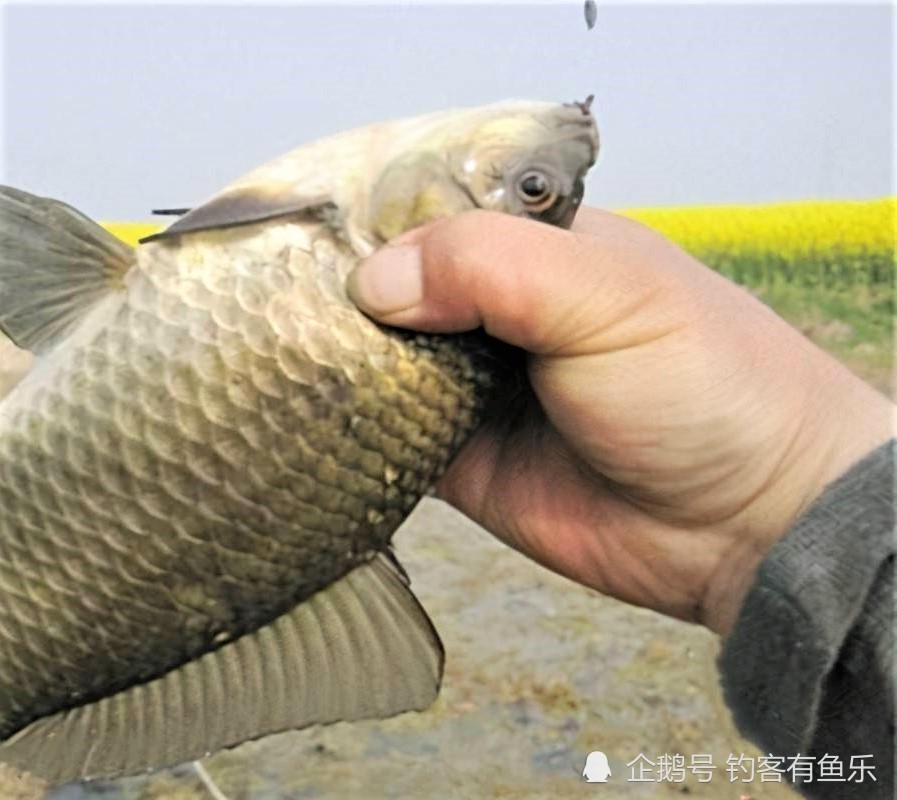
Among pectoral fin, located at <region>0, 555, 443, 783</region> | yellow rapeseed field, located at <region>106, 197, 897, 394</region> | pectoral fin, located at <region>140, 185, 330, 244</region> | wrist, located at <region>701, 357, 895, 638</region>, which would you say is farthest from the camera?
yellow rapeseed field, located at <region>106, 197, 897, 394</region>

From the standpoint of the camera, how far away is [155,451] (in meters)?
0.99

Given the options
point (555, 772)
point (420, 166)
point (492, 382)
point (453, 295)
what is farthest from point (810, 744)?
point (555, 772)

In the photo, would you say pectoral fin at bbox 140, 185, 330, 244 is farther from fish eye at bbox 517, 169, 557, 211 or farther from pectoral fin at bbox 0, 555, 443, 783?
pectoral fin at bbox 0, 555, 443, 783

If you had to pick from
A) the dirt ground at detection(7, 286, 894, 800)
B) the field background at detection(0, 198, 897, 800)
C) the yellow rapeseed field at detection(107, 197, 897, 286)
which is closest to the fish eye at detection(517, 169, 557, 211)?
the field background at detection(0, 198, 897, 800)

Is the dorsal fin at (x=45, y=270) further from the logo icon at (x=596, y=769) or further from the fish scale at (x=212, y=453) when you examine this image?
the logo icon at (x=596, y=769)

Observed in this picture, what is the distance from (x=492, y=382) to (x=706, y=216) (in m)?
9.83

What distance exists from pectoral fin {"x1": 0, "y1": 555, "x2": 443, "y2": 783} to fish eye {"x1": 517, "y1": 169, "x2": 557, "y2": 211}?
1.42ft

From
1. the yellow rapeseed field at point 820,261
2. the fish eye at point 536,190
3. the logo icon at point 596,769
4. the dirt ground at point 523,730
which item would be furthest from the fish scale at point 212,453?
the yellow rapeseed field at point 820,261

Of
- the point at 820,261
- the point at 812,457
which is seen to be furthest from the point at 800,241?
the point at 812,457

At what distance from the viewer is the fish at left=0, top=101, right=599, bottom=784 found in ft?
3.22

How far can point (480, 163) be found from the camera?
99cm

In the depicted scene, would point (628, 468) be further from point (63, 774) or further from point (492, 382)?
point (63, 774)

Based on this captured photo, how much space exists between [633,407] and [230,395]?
19.4 inches

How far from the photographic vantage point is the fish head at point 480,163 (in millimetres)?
979
